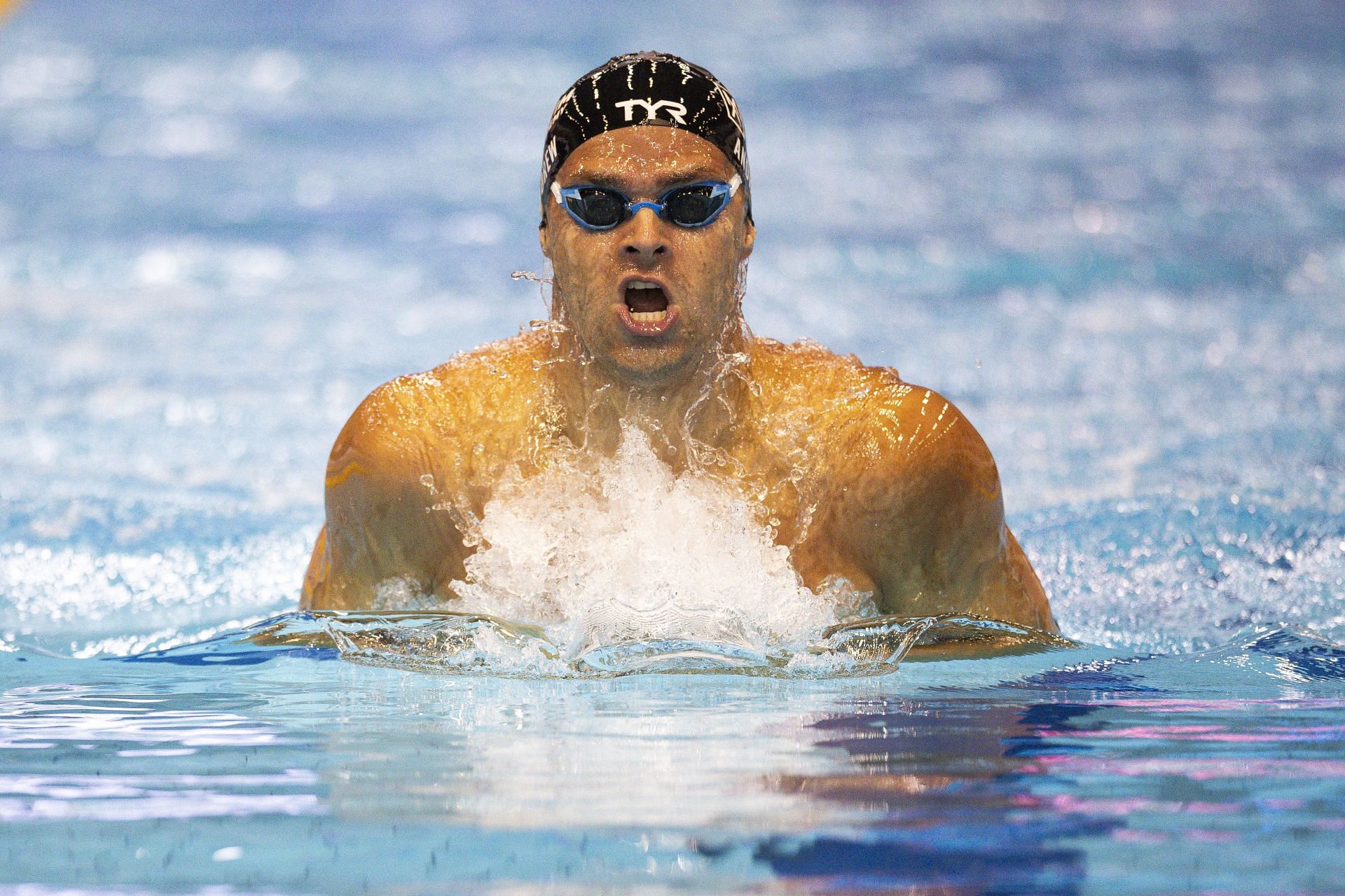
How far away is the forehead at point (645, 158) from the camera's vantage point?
297 centimetres

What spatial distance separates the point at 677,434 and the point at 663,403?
2.8 inches

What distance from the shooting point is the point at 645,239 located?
2857mm

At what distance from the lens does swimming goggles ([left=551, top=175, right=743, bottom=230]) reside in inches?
116

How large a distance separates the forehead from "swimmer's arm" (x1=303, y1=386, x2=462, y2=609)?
59cm

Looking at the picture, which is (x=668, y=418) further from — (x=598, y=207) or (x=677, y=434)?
(x=598, y=207)

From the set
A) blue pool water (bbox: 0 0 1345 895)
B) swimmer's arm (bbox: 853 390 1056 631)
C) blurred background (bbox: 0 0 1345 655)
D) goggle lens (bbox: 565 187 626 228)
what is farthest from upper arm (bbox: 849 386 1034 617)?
blurred background (bbox: 0 0 1345 655)

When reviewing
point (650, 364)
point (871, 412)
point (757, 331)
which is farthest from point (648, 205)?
point (757, 331)

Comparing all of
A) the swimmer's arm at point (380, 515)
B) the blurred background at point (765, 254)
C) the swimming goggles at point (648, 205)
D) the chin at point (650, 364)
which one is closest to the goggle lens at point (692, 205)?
the swimming goggles at point (648, 205)

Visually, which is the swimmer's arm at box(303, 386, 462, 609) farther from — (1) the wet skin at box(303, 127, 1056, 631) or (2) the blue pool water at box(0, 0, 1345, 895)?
(2) the blue pool water at box(0, 0, 1345, 895)

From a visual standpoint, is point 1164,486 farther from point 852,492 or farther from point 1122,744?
point 1122,744

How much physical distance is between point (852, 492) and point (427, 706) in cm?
94

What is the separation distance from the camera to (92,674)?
291 centimetres

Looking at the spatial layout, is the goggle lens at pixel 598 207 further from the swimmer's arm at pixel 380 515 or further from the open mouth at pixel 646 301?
the swimmer's arm at pixel 380 515

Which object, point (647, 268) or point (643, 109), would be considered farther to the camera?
point (643, 109)
